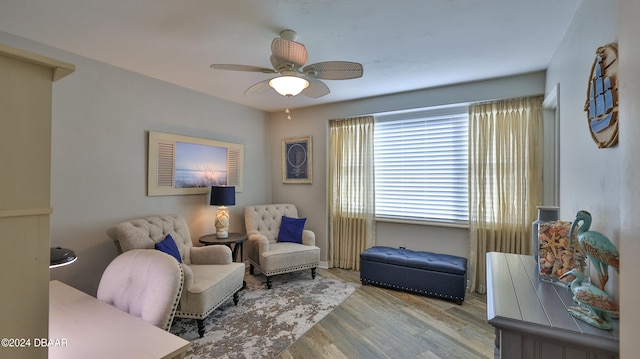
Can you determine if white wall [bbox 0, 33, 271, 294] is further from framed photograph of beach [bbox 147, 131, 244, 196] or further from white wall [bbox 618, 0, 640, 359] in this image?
white wall [bbox 618, 0, 640, 359]

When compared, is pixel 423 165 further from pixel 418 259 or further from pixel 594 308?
pixel 594 308

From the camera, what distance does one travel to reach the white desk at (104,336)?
106 cm

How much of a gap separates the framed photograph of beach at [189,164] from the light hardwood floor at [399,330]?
227 cm

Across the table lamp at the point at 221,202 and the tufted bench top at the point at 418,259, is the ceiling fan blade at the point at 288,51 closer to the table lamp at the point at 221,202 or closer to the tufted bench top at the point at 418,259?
the table lamp at the point at 221,202

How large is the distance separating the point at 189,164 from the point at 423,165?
10.1 feet

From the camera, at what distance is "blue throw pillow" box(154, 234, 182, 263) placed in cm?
262

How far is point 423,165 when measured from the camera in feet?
12.5

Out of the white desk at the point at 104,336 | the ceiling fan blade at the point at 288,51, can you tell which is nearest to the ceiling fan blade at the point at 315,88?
the ceiling fan blade at the point at 288,51

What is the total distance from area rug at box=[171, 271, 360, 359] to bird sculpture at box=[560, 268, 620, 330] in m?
1.93

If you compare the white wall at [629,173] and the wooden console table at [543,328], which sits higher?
the white wall at [629,173]

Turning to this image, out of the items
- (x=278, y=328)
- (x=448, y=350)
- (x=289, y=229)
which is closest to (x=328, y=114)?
(x=289, y=229)

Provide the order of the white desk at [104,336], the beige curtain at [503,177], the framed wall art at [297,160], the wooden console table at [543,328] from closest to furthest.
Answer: the wooden console table at [543,328], the white desk at [104,336], the beige curtain at [503,177], the framed wall art at [297,160]

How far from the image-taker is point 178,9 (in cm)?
187

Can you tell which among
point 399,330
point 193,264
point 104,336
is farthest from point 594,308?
point 193,264
